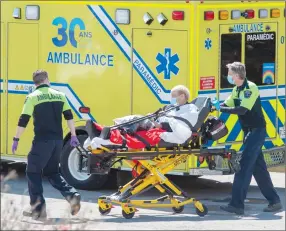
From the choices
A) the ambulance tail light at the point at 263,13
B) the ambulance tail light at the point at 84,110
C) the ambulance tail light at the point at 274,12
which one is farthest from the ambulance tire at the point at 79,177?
the ambulance tail light at the point at 274,12

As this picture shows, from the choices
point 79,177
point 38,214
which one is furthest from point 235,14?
point 38,214

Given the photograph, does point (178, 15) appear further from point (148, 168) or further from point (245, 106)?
point (148, 168)

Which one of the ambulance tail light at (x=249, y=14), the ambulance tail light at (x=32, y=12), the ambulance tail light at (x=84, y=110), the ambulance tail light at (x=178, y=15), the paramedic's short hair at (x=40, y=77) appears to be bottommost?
the ambulance tail light at (x=84, y=110)

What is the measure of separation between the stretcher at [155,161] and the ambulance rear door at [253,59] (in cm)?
136

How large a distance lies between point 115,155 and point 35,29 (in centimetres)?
322

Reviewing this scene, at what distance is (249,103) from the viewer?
11172 millimetres

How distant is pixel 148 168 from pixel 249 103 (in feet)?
4.21

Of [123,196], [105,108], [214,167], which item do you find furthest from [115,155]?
[105,108]

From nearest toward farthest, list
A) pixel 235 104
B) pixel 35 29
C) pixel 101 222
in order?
pixel 101 222 < pixel 235 104 < pixel 35 29

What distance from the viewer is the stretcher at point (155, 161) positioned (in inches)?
424

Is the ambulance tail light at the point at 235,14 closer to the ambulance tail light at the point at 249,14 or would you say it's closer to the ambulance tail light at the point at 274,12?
the ambulance tail light at the point at 249,14

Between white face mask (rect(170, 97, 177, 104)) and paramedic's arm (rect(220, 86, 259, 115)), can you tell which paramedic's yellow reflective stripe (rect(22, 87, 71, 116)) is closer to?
white face mask (rect(170, 97, 177, 104))

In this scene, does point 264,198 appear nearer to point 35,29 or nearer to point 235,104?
point 235,104

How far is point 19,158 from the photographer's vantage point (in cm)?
1363
